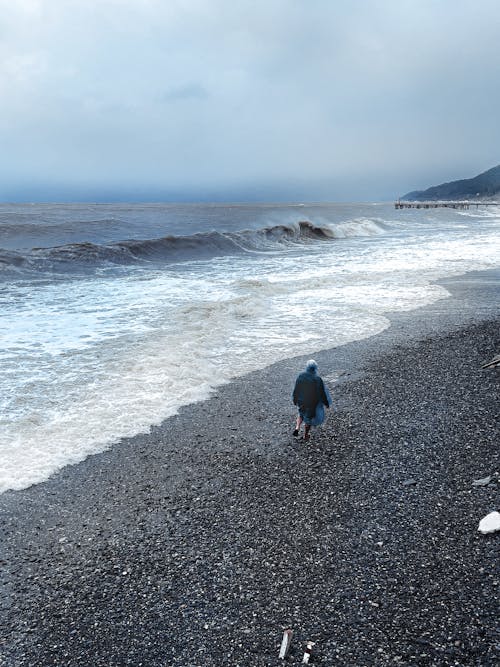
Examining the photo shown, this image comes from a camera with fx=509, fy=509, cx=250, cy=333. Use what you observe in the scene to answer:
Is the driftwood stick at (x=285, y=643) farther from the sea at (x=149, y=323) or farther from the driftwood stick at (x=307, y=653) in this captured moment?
the sea at (x=149, y=323)

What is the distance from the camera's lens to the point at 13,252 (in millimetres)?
31188

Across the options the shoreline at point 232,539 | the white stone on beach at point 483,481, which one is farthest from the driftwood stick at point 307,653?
the white stone on beach at point 483,481

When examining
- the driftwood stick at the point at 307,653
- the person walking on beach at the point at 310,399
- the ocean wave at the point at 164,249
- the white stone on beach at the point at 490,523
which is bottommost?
the driftwood stick at the point at 307,653

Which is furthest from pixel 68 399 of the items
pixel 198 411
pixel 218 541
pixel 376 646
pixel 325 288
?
pixel 325 288

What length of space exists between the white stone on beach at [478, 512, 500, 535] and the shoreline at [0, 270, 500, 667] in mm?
146

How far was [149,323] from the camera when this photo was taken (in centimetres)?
1498

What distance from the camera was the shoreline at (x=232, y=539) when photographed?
165 inches

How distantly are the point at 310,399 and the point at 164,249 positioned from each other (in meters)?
31.6

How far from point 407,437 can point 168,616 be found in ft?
14.4

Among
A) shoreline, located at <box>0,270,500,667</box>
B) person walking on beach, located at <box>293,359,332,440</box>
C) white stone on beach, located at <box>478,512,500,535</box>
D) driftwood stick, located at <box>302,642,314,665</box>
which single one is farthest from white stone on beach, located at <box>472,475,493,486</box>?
driftwood stick, located at <box>302,642,314,665</box>

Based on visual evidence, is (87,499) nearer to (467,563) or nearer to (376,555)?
(376,555)

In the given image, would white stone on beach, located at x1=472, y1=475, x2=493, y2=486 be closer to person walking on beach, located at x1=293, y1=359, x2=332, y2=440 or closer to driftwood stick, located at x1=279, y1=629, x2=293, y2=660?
person walking on beach, located at x1=293, y1=359, x2=332, y2=440

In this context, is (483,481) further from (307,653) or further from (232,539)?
(307,653)

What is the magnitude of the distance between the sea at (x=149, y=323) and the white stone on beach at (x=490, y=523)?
4731 millimetres
